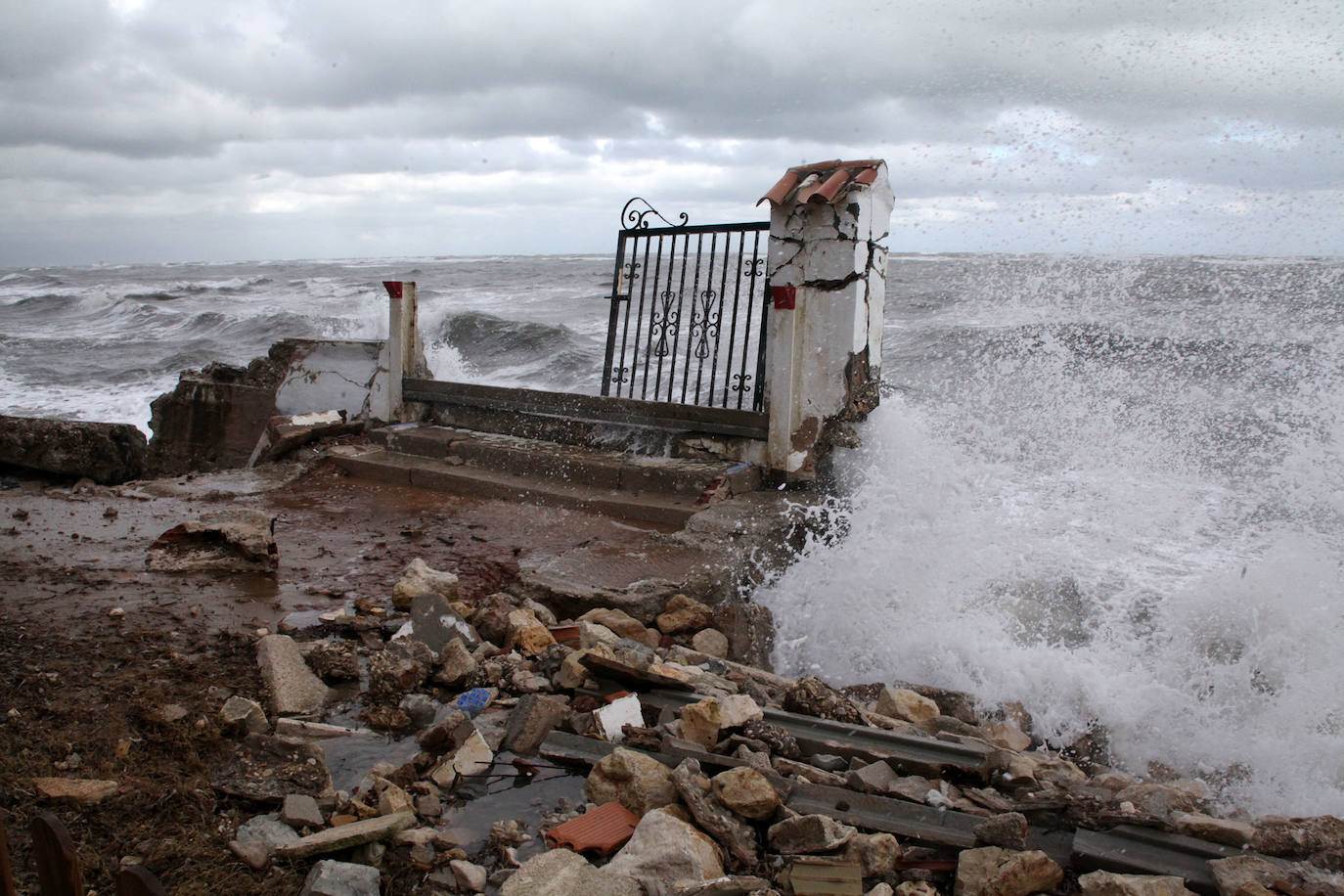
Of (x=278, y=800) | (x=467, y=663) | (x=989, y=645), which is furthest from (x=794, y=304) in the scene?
(x=278, y=800)

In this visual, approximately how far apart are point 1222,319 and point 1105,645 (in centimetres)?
1561

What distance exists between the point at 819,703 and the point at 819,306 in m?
3.25

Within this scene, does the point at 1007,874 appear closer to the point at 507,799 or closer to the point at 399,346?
the point at 507,799

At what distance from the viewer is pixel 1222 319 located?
1750 cm

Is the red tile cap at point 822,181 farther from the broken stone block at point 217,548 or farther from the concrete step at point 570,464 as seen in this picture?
the broken stone block at point 217,548

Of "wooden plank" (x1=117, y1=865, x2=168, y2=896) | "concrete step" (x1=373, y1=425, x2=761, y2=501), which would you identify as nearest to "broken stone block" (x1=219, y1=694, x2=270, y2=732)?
"wooden plank" (x1=117, y1=865, x2=168, y2=896)

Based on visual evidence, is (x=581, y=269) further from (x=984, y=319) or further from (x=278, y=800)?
(x=278, y=800)

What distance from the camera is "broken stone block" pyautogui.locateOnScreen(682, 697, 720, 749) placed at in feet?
10.3

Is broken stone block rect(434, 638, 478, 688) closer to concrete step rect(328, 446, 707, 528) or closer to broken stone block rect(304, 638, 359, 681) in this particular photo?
broken stone block rect(304, 638, 359, 681)

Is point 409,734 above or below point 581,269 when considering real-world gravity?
below

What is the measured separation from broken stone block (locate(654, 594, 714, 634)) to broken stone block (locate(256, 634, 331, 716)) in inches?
64.8

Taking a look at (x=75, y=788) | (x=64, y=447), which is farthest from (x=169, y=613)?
(x=64, y=447)

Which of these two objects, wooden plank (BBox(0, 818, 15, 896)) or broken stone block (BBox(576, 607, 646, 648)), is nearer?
wooden plank (BBox(0, 818, 15, 896))

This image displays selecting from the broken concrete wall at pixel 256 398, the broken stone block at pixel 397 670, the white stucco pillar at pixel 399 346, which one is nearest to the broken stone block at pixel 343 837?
the broken stone block at pixel 397 670
